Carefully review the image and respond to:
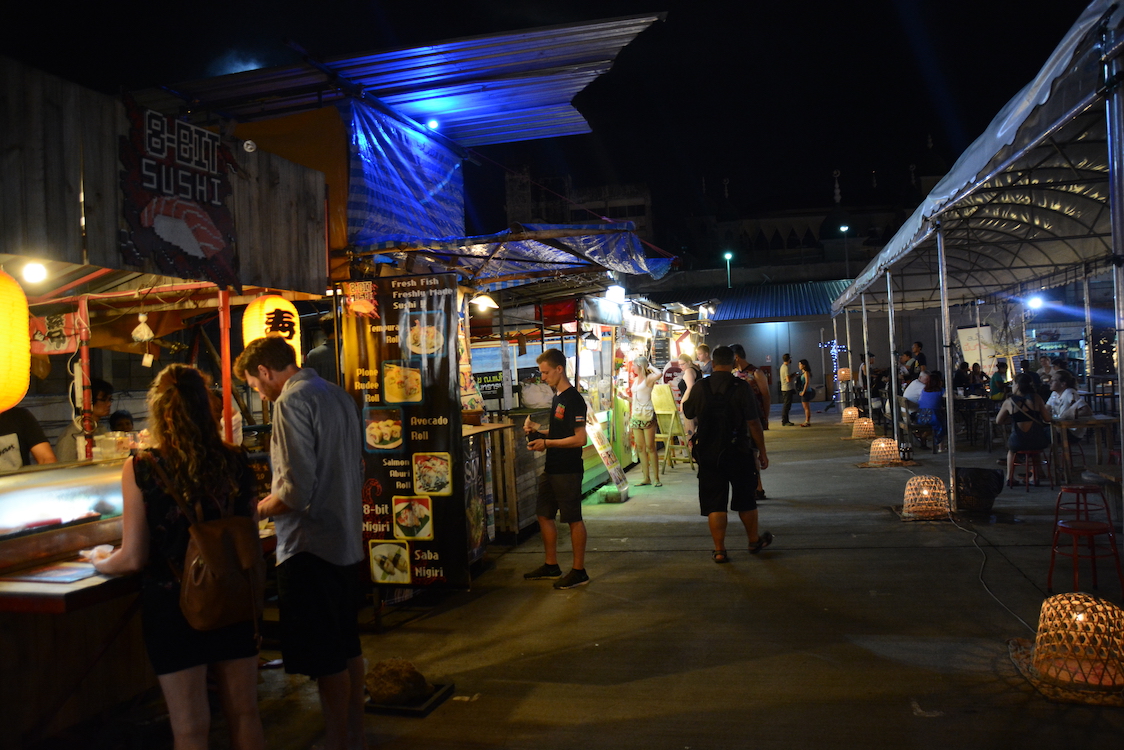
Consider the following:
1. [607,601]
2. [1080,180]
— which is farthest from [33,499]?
[1080,180]

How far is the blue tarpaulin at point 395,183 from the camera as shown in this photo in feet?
25.4

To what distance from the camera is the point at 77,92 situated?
3807mm

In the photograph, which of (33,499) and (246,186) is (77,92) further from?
(33,499)

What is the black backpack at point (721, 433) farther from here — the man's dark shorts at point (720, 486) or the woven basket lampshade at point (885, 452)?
the woven basket lampshade at point (885, 452)

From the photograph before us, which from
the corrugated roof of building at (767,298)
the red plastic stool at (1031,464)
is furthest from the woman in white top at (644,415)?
the corrugated roof of building at (767,298)

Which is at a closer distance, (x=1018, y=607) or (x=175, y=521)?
(x=175, y=521)

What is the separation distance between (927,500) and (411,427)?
6062mm

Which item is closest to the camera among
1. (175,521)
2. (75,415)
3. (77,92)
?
(175,521)

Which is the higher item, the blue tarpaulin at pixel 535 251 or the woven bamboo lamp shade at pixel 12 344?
the blue tarpaulin at pixel 535 251

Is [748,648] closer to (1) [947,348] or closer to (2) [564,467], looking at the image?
(2) [564,467]

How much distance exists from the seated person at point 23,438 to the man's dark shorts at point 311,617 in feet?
11.9

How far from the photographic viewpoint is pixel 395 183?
8.48m

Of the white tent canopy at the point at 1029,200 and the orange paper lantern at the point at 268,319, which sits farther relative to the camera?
the orange paper lantern at the point at 268,319

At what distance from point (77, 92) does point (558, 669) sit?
4362 mm
